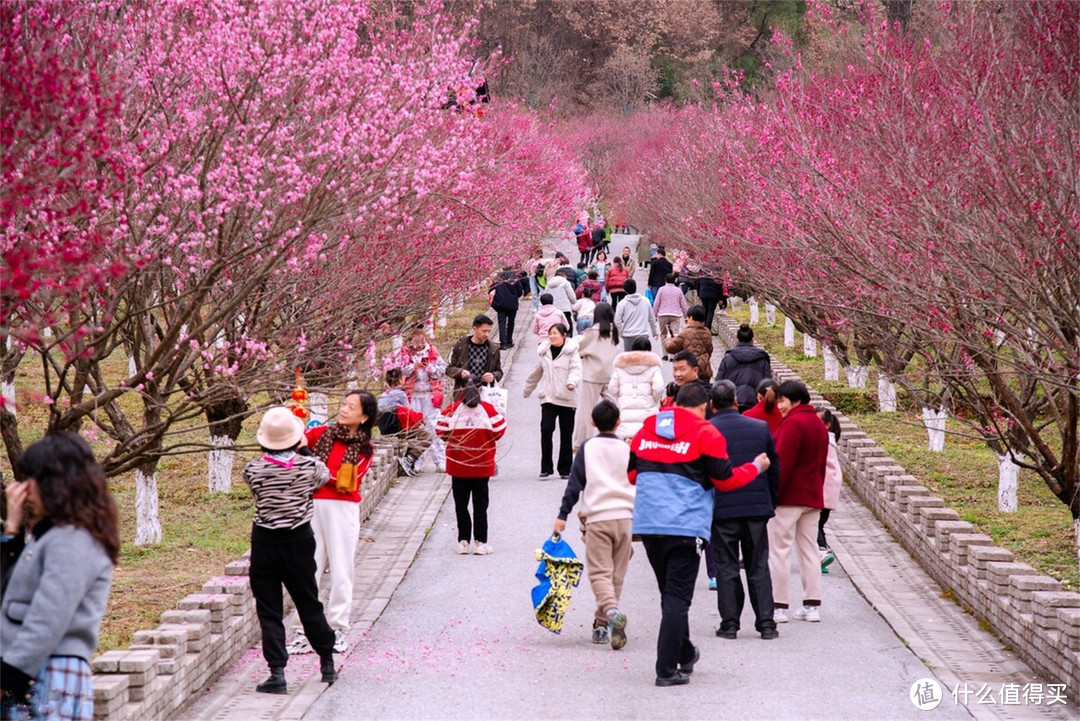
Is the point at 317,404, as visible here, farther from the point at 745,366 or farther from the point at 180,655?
the point at 180,655

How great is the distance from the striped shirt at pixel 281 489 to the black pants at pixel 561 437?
27.5 feet

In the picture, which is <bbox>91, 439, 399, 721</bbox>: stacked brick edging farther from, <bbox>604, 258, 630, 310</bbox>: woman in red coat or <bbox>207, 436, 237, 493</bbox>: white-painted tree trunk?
<bbox>604, 258, 630, 310</bbox>: woman in red coat

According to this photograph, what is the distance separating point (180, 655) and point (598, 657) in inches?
111

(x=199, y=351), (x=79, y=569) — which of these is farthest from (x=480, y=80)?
(x=79, y=569)

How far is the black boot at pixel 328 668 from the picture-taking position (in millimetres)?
9570

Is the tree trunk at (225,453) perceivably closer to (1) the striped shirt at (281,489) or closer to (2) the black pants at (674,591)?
(1) the striped shirt at (281,489)

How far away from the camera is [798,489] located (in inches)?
449

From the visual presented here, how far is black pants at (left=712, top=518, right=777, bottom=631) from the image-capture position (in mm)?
10836

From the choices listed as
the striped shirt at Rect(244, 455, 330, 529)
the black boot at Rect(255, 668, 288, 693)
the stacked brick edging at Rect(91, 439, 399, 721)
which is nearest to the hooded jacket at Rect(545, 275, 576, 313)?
the stacked brick edging at Rect(91, 439, 399, 721)

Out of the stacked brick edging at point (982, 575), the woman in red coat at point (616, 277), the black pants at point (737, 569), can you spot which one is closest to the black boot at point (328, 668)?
the black pants at point (737, 569)

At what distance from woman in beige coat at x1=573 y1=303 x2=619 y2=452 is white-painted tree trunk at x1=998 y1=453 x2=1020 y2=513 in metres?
4.34

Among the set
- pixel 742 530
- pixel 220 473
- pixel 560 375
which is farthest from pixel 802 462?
pixel 220 473

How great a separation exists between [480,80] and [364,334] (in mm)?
6347

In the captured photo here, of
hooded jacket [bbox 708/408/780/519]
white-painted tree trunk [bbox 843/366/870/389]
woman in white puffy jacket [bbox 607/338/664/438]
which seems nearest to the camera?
hooded jacket [bbox 708/408/780/519]
